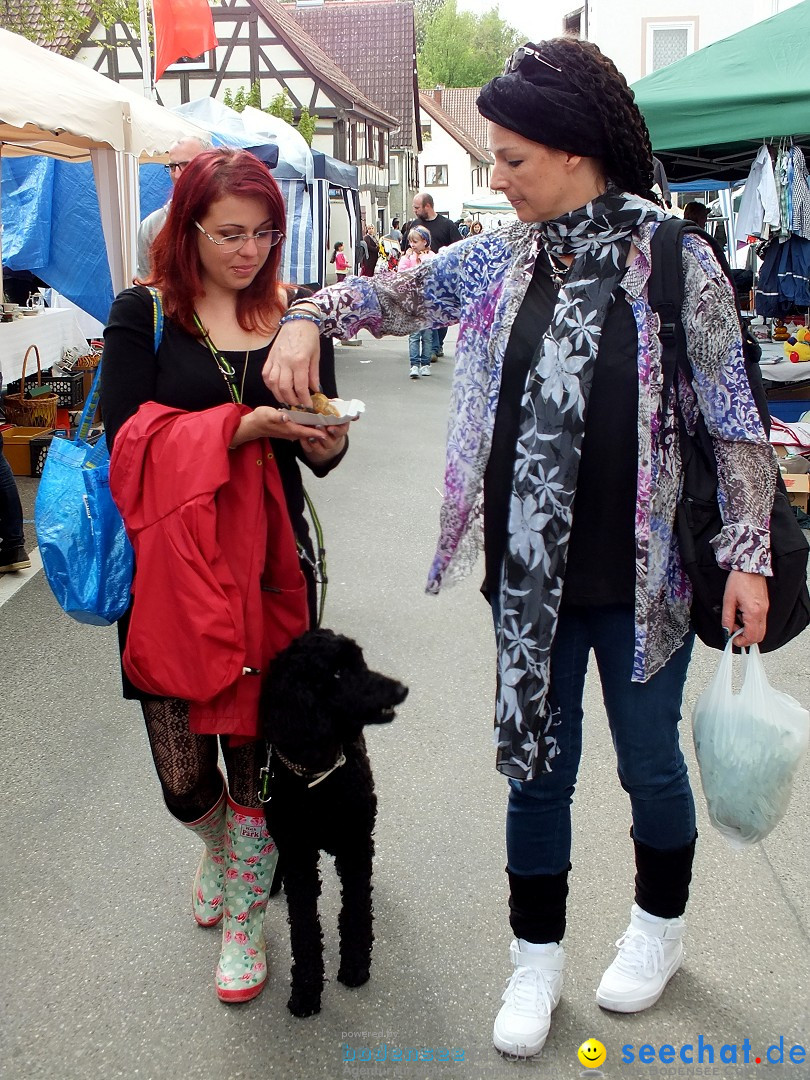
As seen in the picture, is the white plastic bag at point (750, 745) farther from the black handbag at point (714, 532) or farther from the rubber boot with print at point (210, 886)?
the rubber boot with print at point (210, 886)

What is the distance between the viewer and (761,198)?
24.9 ft

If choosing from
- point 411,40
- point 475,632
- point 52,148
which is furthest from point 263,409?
point 411,40

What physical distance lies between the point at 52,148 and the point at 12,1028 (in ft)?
24.2

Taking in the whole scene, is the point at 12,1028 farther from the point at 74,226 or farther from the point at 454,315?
the point at 74,226

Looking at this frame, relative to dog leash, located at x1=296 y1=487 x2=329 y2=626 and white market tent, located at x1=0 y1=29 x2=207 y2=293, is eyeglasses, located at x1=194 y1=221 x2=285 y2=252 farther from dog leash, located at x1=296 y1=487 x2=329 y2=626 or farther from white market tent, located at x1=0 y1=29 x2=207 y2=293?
white market tent, located at x1=0 y1=29 x2=207 y2=293

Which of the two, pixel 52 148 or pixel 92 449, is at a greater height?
Answer: pixel 52 148

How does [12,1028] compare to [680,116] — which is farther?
[680,116]

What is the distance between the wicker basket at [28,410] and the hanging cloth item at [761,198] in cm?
564

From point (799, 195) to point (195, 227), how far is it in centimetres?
669

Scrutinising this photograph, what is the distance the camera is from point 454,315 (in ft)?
7.34

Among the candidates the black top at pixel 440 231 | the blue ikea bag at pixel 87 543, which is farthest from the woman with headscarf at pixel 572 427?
the black top at pixel 440 231

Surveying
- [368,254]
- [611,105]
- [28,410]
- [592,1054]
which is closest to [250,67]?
[368,254]

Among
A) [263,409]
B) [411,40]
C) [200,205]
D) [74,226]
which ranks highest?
[411,40]

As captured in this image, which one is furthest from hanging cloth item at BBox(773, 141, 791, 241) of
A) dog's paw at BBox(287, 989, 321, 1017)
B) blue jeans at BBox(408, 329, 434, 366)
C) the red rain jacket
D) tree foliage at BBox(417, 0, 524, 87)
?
tree foliage at BBox(417, 0, 524, 87)
